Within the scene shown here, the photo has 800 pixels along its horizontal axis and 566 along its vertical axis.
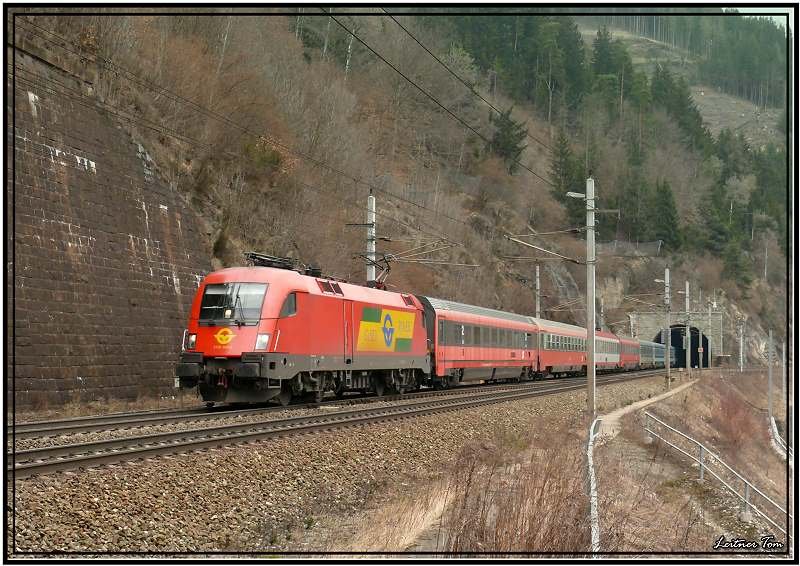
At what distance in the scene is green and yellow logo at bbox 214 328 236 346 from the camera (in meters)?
18.6

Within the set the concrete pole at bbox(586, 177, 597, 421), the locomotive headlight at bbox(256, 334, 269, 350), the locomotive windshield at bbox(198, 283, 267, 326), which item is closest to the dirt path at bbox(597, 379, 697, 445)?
the concrete pole at bbox(586, 177, 597, 421)

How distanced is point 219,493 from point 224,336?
322 inches

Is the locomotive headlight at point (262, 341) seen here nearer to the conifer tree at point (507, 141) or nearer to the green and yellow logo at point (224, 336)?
the green and yellow logo at point (224, 336)

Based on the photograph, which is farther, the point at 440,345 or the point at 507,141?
the point at 507,141

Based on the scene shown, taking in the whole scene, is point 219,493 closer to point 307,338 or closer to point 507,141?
point 307,338

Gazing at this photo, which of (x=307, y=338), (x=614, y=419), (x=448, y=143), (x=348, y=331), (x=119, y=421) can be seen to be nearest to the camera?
(x=119, y=421)

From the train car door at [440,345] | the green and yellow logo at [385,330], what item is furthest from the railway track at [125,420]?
the train car door at [440,345]

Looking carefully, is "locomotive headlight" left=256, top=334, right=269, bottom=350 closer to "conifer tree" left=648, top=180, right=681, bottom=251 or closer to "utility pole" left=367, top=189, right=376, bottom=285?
"utility pole" left=367, top=189, right=376, bottom=285

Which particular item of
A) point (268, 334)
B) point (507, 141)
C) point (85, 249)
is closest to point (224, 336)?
point (268, 334)

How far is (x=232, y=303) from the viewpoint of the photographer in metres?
19.0

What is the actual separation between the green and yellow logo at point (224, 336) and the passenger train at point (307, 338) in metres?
0.02

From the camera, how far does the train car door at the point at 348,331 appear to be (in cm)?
2197

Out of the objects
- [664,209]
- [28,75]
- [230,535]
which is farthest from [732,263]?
[230,535]

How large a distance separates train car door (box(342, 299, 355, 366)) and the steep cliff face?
237 inches
